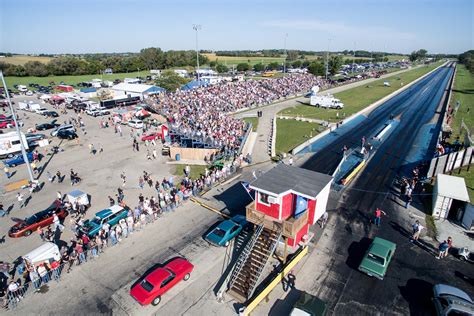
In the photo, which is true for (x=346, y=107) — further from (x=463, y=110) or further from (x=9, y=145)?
(x=9, y=145)

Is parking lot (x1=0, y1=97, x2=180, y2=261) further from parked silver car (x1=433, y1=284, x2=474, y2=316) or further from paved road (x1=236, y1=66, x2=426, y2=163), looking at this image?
parked silver car (x1=433, y1=284, x2=474, y2=316)

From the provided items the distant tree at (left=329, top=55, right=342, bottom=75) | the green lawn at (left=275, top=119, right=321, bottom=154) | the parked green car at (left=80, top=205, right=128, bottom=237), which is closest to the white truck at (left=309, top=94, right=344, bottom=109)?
the green lawn at (left=275, top=119, right=321, bottom=154)

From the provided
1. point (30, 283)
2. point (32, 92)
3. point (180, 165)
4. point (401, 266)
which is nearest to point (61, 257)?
point (30, 283)

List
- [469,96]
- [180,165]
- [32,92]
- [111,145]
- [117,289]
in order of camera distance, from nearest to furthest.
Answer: [117,289]
[180,165]
[111,145]
[469,96]
[32,92]

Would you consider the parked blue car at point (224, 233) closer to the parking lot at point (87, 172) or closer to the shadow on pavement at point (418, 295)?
the parking lot at point (87, 172)

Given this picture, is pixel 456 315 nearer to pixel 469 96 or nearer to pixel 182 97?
pixel 182 97
